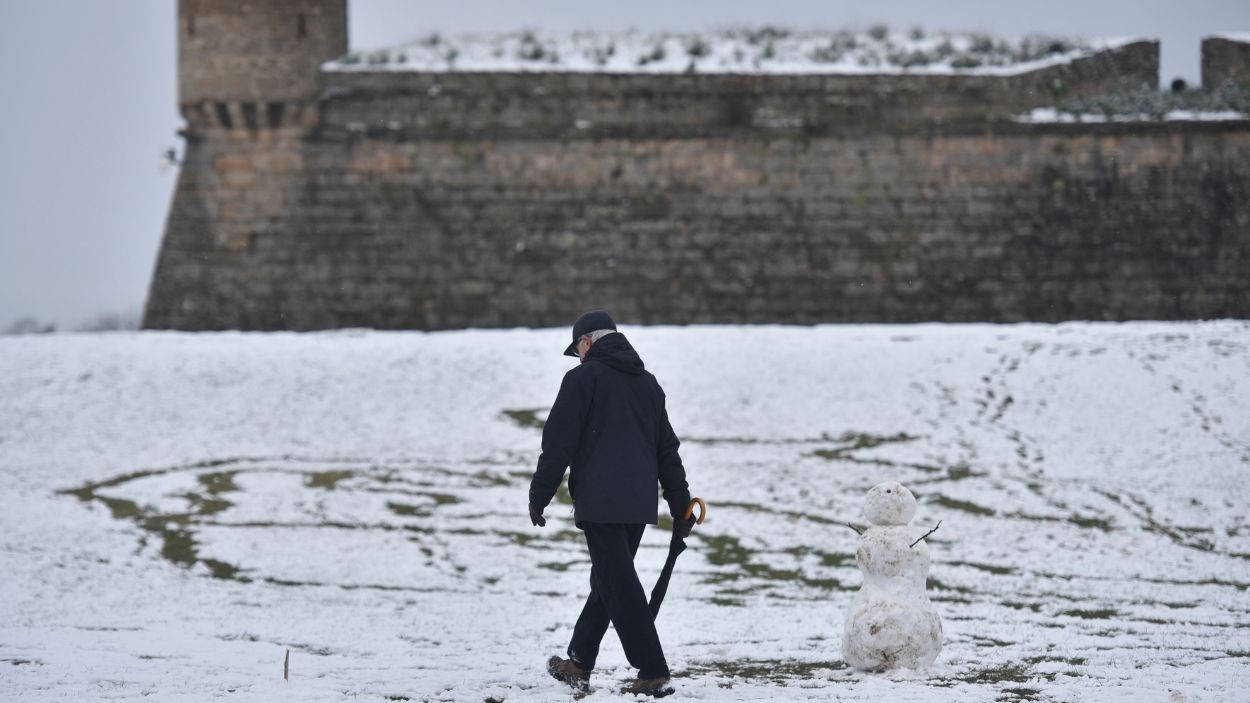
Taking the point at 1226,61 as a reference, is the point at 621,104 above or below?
below

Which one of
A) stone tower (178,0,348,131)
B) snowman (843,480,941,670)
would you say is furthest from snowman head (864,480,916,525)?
stone tower (178,0,348,131)

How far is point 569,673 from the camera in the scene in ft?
23.3

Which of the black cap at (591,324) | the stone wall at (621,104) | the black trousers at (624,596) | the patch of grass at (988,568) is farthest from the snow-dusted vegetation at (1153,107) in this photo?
the black trousers at (624,596)

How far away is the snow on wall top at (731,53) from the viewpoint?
904 inches

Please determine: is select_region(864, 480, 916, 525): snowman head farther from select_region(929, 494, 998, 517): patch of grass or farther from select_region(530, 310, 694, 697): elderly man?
select_region(929, 494, 998, 517): patch of grass

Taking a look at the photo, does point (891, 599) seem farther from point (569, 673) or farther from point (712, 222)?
point (712, 222)

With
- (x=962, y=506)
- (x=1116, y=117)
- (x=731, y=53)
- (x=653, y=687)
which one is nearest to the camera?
(x=653, y=687)

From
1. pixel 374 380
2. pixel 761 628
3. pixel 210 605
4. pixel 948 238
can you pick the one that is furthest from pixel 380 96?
pixel 761 628

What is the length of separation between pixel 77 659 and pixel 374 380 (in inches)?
411

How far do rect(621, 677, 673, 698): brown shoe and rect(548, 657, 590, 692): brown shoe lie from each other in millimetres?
235

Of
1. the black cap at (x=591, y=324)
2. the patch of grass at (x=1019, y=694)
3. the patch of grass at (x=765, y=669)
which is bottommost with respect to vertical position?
the patch of grass at (x=765, y=669)

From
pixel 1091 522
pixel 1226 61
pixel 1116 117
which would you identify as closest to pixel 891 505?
pixel 1091 522

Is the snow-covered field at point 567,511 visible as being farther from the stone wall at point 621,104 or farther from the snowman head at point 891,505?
the stone wall at point 621,104

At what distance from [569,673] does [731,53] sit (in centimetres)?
1775
